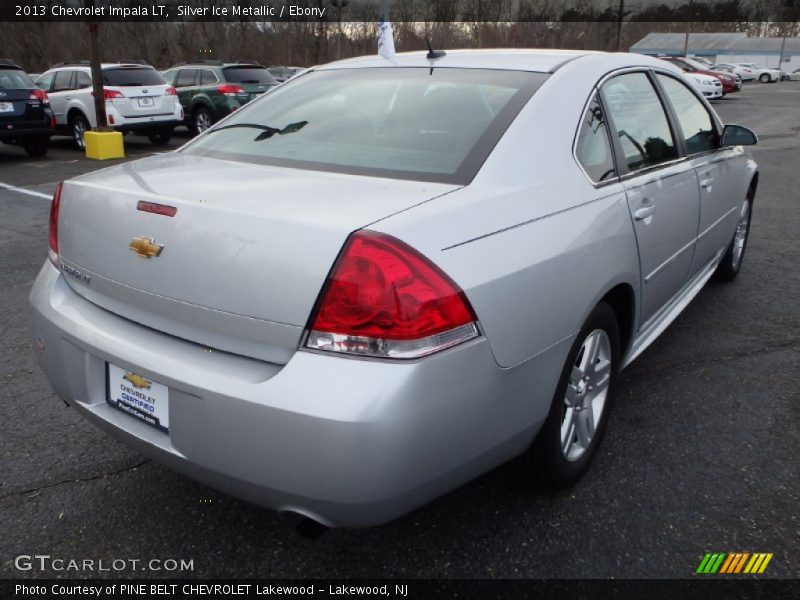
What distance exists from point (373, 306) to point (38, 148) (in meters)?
13.0

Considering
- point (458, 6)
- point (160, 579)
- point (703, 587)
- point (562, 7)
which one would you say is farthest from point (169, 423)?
point (562, 7)

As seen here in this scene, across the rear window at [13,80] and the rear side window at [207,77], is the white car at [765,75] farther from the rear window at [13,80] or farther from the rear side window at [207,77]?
the rear window at [13,80]

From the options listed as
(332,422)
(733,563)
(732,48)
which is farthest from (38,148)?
(732,48)

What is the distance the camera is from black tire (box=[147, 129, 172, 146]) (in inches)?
568

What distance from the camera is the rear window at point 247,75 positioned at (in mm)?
15078

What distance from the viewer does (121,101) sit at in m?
12.9

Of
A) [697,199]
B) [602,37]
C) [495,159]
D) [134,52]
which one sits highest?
[602,37]

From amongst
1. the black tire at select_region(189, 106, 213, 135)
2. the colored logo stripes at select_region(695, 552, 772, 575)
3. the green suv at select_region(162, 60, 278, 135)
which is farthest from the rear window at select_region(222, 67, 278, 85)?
the colored logo stripes at select_region(695, 552, 772, 575)

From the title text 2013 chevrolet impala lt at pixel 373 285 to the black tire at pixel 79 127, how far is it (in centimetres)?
1215

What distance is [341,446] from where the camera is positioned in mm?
1693

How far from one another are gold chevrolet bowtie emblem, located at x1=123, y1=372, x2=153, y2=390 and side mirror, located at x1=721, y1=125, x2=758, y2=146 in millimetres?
3433

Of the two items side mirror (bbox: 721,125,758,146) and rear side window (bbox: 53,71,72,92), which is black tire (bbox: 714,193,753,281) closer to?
side mirror (bbox: 721,125,758,146)

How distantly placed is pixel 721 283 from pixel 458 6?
5579cm

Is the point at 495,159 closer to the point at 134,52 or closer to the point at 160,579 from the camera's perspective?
the point at 160,579
